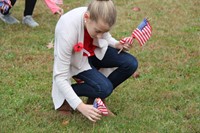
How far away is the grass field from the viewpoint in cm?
304

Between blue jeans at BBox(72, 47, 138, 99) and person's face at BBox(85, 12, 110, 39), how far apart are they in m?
0.37

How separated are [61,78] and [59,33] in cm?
31

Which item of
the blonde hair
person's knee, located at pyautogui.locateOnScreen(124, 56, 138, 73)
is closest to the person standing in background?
person's knee, located at pyautogui.locateOnScreen(124, 56, 138, 73)

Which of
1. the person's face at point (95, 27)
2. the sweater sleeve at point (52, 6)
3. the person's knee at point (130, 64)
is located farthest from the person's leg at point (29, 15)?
the person's face at point (95, 27)

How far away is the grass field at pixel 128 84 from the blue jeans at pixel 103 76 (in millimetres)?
222

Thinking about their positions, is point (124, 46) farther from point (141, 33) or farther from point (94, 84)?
point (94, 84)

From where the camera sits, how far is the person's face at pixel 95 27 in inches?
104

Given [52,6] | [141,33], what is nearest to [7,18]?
[52,6]

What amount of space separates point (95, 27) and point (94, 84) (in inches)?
20.2

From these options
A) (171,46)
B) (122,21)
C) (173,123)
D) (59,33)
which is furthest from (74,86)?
(122,21)

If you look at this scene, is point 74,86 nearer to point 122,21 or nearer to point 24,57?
point 24,57

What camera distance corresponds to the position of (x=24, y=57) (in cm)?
430

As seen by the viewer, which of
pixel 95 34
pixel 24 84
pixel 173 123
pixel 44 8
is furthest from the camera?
pixel 44 8

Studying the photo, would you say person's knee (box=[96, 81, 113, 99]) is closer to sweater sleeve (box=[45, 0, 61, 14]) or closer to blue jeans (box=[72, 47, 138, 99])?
blue jeans (box=[72, 47, 138, 99])
